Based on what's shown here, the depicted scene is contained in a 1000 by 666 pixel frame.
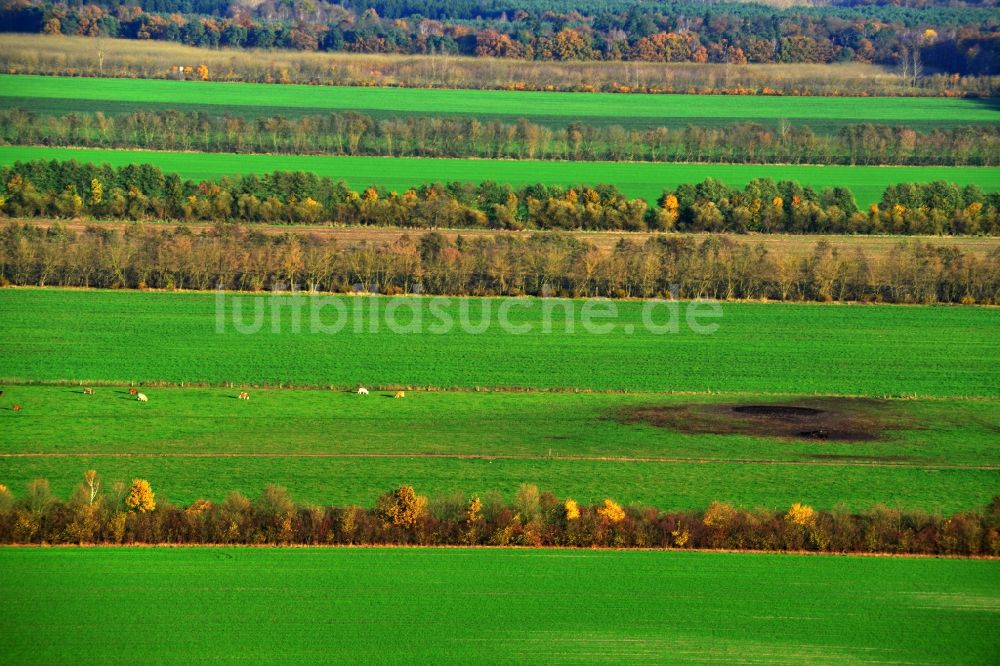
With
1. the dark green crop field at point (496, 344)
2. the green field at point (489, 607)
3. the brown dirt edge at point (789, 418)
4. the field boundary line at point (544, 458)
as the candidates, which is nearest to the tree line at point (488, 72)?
the dark green crop field at point (496, 344)

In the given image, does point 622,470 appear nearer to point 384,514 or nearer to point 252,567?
point 384,514

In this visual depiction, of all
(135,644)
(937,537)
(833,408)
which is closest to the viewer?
(135,644)

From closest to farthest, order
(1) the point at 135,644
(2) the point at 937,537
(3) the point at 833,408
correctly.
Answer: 1. (1) the point at 135,644
2. (2) the point at 937,537
3. (3) the point at 833,408

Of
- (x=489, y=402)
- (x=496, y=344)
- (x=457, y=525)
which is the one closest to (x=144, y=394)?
(x=489, y=402)

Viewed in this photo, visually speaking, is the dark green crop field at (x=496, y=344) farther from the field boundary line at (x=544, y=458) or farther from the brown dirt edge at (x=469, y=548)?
the brown dirt edge at (x=469, y=548)

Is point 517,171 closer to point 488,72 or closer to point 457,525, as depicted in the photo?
point 488,72

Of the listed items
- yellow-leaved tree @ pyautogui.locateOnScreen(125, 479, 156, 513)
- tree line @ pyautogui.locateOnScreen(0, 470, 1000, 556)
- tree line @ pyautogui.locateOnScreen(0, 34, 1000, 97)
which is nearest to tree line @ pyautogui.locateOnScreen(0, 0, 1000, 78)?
tree line @ pyautogui.locateOnScreen(0, 34, 1000, 97)

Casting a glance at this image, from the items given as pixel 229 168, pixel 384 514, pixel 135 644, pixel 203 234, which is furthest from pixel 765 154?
pixel 135 644

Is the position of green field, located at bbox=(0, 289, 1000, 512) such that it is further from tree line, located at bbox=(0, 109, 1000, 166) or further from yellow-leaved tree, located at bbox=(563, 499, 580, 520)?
tree line, located at bbox=(0, 109, 1000, 166)
